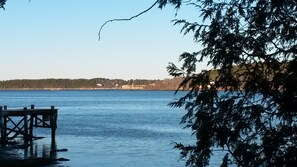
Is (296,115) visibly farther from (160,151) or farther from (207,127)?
(160,151)

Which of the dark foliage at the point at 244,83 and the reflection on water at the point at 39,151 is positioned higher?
the dark foliage at the point at 244,83

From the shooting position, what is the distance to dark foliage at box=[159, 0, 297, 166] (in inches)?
230

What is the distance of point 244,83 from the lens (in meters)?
6.01

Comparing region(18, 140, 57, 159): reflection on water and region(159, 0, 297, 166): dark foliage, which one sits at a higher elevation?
region(159, 0, 297, 166): dark foliage

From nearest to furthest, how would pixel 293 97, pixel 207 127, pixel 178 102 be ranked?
pixel 293 97
pixel 207 127
pixel 178 102

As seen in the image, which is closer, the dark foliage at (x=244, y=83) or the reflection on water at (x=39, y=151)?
the dark foliage at (x=244, y=83)

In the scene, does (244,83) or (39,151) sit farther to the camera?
(39,151)

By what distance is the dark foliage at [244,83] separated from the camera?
19.1 ft

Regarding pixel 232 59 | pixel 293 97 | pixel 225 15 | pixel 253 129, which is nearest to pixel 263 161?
pixel 253 129

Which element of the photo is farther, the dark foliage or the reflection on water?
the reflection on water

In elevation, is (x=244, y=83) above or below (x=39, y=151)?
above

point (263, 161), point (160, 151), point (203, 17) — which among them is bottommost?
point (160, 151)

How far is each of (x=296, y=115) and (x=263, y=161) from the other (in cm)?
64

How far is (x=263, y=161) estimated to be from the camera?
5.86 meters
